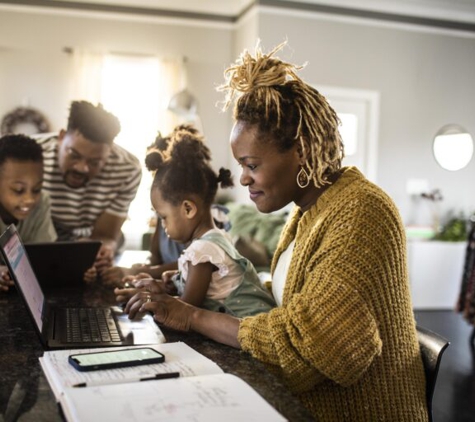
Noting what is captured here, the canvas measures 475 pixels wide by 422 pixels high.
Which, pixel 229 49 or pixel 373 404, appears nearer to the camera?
pixel 373 404

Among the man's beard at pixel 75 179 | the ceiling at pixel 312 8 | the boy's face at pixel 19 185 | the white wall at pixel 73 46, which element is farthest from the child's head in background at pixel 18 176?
the white wall at pixel 73 46

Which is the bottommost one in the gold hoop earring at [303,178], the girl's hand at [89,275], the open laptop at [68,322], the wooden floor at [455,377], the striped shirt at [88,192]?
the wooden floor at [455,377]

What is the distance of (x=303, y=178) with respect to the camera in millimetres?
1324

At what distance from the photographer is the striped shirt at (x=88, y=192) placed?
2.55 m

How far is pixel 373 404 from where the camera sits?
1.18m

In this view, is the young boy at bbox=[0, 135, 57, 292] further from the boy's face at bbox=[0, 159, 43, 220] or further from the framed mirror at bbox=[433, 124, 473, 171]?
the framed mirror at bbox=[433, 124, 473, 171]

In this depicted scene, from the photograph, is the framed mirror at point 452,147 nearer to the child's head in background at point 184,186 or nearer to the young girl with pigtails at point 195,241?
the young girl with pigtails at point 195,241

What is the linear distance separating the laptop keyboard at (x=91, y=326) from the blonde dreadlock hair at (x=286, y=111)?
0.57m

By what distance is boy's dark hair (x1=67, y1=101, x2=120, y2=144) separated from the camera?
2.33m

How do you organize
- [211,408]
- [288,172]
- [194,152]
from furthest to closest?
[194,152] → [288,172] → [211,408]

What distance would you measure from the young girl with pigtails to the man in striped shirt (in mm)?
459

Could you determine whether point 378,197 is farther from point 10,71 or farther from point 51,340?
point 10,71

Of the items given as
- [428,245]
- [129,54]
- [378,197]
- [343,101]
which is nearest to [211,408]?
[378,197]

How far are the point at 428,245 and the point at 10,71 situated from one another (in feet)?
15.3
